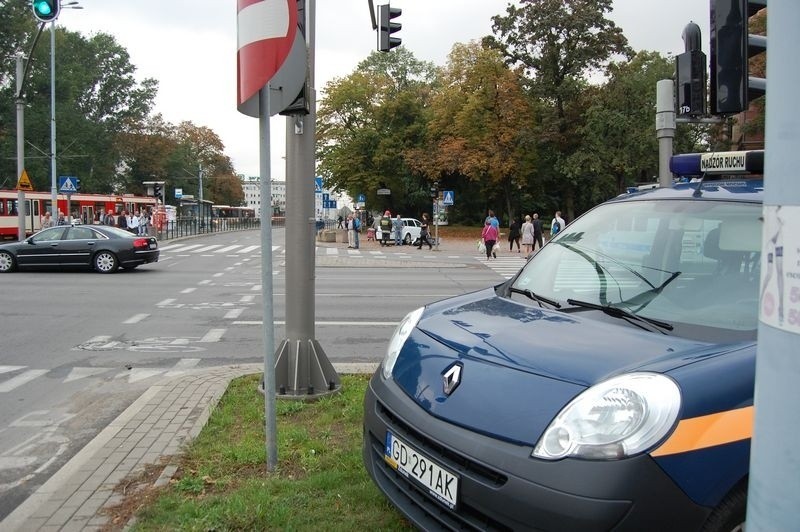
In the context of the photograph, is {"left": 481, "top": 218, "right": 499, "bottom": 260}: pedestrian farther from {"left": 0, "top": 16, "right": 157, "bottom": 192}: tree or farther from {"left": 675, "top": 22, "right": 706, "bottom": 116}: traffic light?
{"left": 0, "top": 16, "right": 157, "bottom": 192}: tree

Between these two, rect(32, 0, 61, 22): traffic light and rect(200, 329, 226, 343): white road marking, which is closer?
rect(200, 329, 226, 343): white road marking

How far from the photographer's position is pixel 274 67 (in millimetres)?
3641

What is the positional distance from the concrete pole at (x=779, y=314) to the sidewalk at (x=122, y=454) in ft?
10.5

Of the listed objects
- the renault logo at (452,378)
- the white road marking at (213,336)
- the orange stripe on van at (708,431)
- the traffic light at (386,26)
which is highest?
the traffic light at (386,26)

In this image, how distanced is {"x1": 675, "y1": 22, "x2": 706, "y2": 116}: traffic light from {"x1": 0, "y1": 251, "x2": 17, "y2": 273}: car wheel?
18.7 m

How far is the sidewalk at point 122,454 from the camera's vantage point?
11.5ft

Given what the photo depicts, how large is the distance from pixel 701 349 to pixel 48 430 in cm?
501

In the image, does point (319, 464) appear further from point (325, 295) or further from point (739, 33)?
point (325, 295)

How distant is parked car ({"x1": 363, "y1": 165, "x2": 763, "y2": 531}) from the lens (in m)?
2.12

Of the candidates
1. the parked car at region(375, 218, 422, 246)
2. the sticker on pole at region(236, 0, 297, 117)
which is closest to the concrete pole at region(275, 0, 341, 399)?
the sticker on pole at region(236, 0, 297, 117)

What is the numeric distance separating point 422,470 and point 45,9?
14.1m

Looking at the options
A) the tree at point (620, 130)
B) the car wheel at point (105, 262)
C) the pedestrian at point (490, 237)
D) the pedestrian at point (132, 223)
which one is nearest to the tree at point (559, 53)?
the tree at point (620, 130)

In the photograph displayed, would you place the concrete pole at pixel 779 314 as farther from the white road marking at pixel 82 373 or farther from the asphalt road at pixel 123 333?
the white road marking at pixel 82 373

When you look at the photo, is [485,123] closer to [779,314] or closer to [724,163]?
[724,163]
